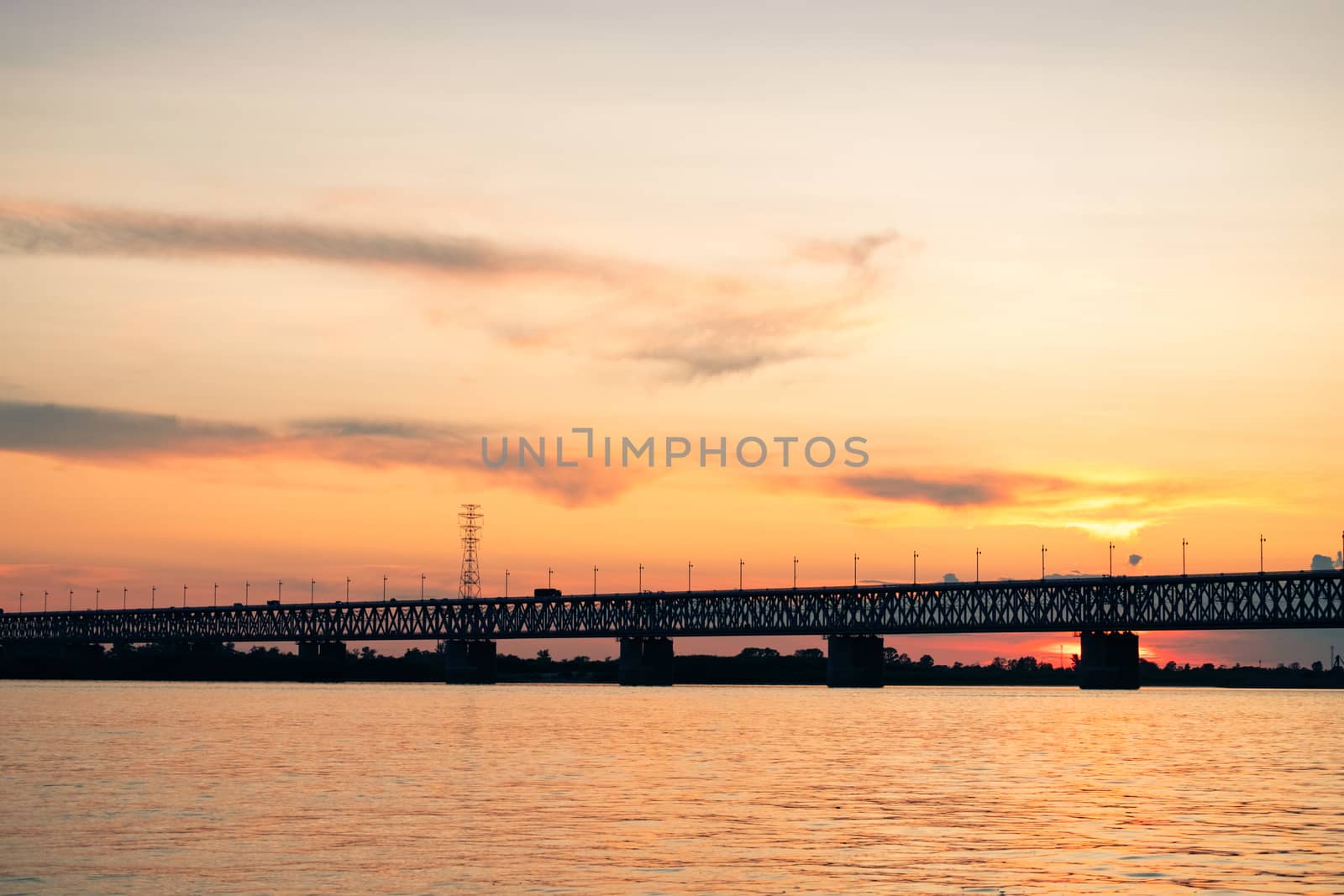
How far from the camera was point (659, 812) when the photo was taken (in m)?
43.5

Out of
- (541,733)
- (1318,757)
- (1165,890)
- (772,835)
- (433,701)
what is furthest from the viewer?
(433,701)

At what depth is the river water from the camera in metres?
31.6

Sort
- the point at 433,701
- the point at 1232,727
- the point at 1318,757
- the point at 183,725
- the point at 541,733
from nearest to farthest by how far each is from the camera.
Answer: the point at 1318,757
the point at 541,733
the point at 183,725
the point at 1232,727
the point at 433,701

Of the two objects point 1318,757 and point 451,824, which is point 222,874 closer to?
point 451,824

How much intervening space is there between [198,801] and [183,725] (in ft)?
173

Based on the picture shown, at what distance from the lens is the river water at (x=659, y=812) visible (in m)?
31.6

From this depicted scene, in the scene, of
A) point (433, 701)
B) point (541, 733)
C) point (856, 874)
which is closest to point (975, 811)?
point (856, 874)

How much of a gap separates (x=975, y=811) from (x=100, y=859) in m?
A: 22.3

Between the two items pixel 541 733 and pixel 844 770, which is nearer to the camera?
pixel 844 770

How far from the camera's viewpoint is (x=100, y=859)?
110ft

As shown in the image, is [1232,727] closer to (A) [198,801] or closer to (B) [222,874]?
(A) [198,801]

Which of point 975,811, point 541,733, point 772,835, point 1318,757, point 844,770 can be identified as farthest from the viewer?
point 541,733

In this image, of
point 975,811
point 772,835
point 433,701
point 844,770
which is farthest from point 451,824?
point 433,701

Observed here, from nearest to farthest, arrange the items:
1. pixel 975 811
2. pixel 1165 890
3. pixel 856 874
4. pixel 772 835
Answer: pixel 1165 890
pixel 856 874
pixel 772 835
pixel 975 811
